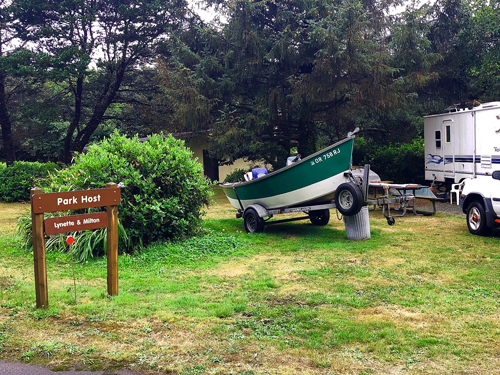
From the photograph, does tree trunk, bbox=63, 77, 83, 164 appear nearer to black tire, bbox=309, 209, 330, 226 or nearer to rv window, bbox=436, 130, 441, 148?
black tire, bbox=309, 209, 330, 226

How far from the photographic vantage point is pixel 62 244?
8953 millimetres

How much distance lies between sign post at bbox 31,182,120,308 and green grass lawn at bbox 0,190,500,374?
12.4 inches

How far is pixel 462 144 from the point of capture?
50.0 ft

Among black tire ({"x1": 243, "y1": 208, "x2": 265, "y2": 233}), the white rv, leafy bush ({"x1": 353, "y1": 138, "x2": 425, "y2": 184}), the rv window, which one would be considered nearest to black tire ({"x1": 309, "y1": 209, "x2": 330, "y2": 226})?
black tire ({"x1": 243, "y1": 208, "x2": 265, "y2": 233})

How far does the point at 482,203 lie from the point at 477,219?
362 mm

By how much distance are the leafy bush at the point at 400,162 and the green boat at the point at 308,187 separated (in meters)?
9.34

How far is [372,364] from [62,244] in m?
6.54

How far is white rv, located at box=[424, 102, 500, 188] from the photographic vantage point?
13992mm

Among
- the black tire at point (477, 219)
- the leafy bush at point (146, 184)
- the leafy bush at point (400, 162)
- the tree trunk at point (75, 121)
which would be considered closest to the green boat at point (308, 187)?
the leafy bush at point (146, 184)

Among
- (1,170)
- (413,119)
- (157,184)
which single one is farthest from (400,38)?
(1,170)

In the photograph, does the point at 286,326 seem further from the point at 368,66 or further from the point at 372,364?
the point at 368,66

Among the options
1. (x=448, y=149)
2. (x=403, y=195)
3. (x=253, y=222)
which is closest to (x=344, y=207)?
(x=403, y=195)

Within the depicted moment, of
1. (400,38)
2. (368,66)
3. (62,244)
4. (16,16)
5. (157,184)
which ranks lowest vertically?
→ (62,244)

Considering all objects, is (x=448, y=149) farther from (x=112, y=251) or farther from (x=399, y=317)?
(x=112, y=251)
